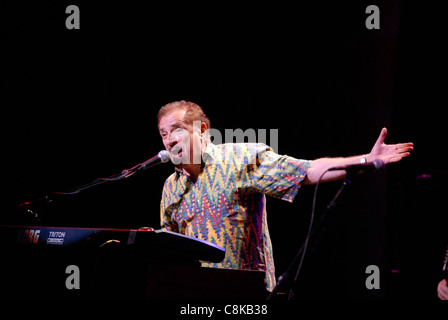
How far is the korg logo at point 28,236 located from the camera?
1.73 metres

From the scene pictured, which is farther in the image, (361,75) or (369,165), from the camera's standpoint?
(361,75)

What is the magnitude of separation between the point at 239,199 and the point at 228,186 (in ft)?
0.31

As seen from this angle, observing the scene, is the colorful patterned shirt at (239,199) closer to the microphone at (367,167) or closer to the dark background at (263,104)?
the microphone at (367,167)

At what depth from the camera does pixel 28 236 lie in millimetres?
1756

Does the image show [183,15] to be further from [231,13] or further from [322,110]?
[322,110]

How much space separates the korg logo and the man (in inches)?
34.0

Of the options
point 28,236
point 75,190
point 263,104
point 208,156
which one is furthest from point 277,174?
point 263,104

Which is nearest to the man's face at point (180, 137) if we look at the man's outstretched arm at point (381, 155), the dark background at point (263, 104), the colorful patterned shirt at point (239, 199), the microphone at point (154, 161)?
the colorful patterned shirt at point (239, 199)

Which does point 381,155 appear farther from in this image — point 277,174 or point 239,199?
point 239,199

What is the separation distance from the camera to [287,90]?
373cm

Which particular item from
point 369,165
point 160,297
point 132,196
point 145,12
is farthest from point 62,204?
point 369,165

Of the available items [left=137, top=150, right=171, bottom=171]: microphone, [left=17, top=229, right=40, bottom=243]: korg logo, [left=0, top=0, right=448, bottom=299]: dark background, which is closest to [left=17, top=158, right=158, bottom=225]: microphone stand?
[left=137, top=150, right=171, bottom=171]: microphone

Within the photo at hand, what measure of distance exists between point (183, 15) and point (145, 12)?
34 cm
